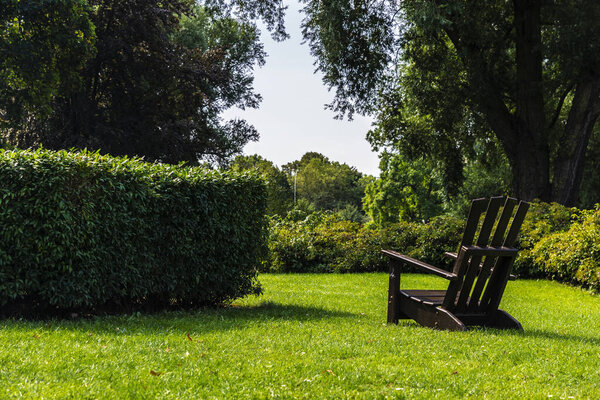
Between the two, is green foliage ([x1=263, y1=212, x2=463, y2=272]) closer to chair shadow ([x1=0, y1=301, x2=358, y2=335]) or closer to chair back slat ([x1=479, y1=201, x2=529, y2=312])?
chair shadow ([x1=0, y1=301, x2=358, y2=335])

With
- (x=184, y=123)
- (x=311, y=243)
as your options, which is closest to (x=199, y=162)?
(x=184, y=123)

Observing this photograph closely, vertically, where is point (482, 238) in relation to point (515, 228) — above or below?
below

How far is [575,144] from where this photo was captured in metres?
16.8

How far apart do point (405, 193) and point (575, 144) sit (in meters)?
34.5

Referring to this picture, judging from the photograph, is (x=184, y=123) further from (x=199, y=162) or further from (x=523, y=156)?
(x=523, y=156)

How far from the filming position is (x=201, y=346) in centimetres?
489

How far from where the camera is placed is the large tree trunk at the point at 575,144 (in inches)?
654

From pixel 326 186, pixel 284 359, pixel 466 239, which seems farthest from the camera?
pixel 326 186

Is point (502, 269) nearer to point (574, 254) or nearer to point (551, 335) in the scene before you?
point (551, 335)

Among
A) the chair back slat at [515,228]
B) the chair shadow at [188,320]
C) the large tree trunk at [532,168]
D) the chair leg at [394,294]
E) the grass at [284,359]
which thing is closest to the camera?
the grass at [284,359]

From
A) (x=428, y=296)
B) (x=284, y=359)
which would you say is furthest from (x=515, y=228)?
(x=284, y=359)

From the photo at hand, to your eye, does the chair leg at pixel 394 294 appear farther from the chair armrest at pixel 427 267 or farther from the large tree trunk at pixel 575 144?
the large tree trunk at pixel 575 144

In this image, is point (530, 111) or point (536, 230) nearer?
point (536, 230)

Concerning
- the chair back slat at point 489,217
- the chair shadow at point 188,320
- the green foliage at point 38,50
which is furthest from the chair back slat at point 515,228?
the green foliage at point 38,50
